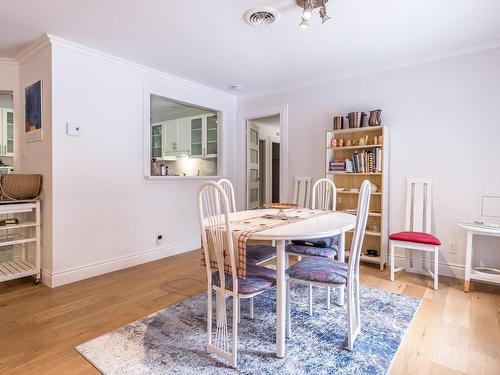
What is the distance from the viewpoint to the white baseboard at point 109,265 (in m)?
2.86

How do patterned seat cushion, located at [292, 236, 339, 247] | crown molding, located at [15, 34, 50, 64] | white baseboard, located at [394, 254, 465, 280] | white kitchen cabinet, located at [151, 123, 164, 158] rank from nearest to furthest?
patterned seat cushion, located at [292, 236, 339, 247] → crown molding, located at [15, 34, 50, 64] → white baseboard, located at [394, 254, 465, 280] → white kitchen cabinet, located at [151, 123, 164, 158]

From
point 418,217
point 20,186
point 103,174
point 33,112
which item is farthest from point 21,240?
point 418,217

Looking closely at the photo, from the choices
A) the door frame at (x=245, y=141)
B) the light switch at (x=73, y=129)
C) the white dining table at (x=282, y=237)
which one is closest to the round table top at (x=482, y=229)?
the white dining table at (x=282, y=237)

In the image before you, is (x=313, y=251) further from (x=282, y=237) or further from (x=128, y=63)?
(x=128, y=63)

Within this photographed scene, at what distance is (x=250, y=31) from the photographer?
259 cm

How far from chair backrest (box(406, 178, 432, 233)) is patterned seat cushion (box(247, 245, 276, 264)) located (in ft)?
5.92

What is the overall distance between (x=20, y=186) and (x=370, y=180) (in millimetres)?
3629

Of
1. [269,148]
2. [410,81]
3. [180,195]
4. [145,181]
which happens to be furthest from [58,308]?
[269,148]

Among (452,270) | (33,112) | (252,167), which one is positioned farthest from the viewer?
(252,167)

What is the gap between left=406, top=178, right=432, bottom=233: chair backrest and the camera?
10.5 feet

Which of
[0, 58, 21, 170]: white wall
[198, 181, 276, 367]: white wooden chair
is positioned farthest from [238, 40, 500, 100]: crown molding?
[0, 58, 21, 170]: white wall

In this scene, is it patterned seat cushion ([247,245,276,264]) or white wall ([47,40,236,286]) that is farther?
white wall ([47,40,236,286])

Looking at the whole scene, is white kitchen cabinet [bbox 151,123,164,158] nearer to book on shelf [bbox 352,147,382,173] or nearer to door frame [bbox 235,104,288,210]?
door frame [bbox 235,104,288,210]

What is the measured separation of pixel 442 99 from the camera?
312 centimetres
